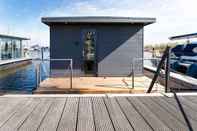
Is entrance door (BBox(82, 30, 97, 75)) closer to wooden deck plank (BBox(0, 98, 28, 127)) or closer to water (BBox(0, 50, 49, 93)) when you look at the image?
water (BBox(0, 50, 49, 93))

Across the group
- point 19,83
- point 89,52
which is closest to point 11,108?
point 89,52

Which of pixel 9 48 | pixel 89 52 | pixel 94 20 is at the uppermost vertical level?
pixel 94 20

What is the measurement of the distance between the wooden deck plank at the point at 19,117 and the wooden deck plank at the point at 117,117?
108 cm

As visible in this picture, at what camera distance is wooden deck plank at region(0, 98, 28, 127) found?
114 inches

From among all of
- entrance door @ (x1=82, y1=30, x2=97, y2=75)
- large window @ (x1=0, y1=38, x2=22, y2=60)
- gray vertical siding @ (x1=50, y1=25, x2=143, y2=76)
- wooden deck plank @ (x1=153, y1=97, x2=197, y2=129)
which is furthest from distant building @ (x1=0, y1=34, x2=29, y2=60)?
wooden deck plank @ (x1=153, y1=97, x2=197, y2=129)

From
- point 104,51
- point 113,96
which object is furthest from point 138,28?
point 113,96

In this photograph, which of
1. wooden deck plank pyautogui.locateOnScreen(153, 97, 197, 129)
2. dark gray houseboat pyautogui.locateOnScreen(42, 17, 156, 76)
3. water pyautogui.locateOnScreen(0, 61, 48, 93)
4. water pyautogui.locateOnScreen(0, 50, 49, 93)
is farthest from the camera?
dark gray houseboat pyautogui.locateOnScreen(42, 17, 156, 76)

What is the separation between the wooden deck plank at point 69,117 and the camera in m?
2.57

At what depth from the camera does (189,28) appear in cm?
2836

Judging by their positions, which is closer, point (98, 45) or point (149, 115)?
point (149, 115)

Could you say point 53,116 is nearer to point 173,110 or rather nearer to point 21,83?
point 173,110

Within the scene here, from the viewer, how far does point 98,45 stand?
9453 millimetres

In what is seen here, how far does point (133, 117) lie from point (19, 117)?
1412 mm

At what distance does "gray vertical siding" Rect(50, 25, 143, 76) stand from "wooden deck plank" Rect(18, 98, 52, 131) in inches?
227
